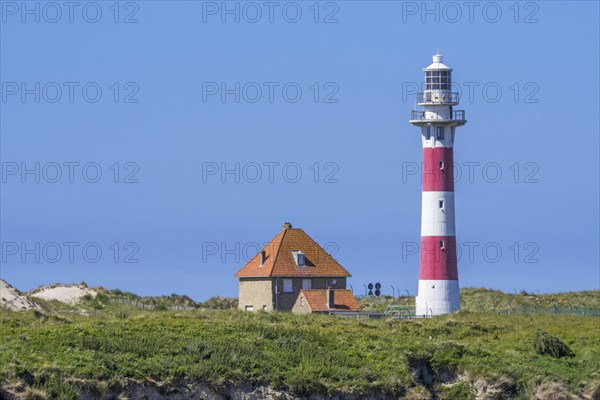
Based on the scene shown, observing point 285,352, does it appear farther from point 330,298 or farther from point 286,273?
point 286,273

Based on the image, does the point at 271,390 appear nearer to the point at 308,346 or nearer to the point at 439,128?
A: the point at 308,346

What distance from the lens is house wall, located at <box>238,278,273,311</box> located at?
54.7m

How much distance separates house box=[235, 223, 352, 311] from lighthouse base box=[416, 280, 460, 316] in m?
3.78

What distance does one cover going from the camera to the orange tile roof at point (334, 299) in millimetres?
52000

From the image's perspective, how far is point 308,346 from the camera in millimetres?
38719

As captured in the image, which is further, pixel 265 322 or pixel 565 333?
pixel 565 333

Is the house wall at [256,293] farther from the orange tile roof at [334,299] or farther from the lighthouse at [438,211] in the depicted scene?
the lighthouse at [438,211]

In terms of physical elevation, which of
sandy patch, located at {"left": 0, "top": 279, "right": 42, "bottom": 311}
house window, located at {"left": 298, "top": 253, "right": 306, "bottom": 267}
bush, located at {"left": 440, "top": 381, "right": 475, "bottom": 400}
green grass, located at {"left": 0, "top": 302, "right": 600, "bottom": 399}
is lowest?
bush, located at {"left": 440, "top": 381, "right": 475, "bottom": 400}

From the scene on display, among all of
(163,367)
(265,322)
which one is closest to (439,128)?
(265,322)

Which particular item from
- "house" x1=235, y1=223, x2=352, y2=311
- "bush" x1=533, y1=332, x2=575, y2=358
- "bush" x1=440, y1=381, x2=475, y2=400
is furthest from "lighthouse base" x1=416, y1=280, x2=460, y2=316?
"bush" x1=440, y1=381, x2=475, y2=400

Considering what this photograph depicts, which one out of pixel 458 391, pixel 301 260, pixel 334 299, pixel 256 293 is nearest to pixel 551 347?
pixel 458 391

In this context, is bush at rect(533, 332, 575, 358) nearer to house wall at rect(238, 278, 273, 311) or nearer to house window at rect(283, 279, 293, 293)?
house wall at rect(238, 278, 273, 311)

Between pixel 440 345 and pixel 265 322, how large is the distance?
17.0 ft

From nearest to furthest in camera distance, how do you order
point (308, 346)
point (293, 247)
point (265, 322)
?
point (308, 346) < point (265, 322) < point (293, 247)
